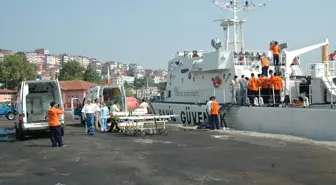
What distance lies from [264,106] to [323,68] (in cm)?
272

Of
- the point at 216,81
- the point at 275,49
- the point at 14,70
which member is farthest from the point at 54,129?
the point at 14,70

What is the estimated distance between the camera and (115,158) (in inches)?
389

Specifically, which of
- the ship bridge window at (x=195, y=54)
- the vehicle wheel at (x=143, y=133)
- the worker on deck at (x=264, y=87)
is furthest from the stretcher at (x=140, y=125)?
the ship bridge window at (x=195, y=54)

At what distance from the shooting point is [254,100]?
16.5 meters

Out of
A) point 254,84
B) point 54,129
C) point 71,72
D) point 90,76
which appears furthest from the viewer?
point 90,76

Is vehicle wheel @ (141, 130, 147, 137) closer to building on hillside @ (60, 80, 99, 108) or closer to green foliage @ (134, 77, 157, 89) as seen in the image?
green foliage @ (134, 77, 157, 89)

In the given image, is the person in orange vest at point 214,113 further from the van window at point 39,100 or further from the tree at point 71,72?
the tree at point 71,72

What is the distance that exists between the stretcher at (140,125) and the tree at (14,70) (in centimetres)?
5595

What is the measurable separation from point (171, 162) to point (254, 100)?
8.25 metres

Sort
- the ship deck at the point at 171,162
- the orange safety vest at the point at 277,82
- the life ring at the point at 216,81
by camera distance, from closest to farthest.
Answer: the ship deck at the point at 171,162, the orange safety vest at the point at 277,82, the life ring at the point at 216,81

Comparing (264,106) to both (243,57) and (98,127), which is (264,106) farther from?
(98,127)

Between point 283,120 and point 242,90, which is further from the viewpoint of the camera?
point 242,90

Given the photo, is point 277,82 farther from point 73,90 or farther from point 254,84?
point 73,90

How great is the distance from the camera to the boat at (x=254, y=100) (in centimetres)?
1411
